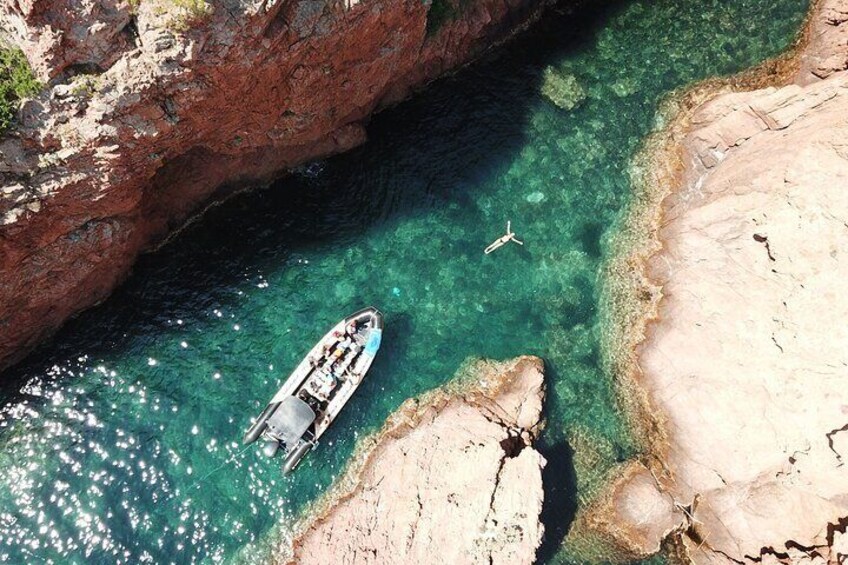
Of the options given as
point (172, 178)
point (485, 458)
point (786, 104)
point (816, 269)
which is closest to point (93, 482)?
point (172, 178)

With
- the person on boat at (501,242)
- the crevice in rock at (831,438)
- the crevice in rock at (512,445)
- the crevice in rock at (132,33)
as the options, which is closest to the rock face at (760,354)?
the crevice in rock at (831,438)

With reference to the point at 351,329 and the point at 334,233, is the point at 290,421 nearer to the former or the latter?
the point at 351,329

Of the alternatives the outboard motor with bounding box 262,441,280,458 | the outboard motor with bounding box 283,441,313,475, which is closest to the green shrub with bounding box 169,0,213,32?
the outboard motor with bounding box 262,441,280,458

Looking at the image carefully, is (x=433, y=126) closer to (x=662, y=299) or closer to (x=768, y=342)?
(x=662, y=299)

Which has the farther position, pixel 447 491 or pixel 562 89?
pixel 562 89

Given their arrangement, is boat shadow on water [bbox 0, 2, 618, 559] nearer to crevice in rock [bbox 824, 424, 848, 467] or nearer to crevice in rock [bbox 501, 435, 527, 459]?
crevice in rock [bbox 501, 435, 527, 459]

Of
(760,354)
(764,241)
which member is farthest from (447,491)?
(764,241)
